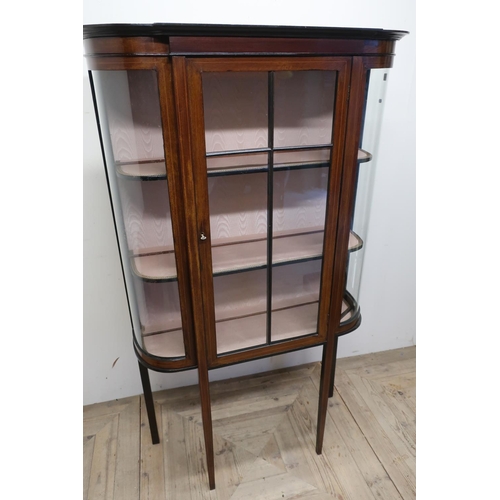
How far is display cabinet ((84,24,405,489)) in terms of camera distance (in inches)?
32.4

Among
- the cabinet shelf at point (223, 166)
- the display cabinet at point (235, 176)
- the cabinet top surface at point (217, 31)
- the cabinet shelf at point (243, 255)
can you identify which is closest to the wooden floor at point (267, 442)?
the display cabinet at point (235, 176)

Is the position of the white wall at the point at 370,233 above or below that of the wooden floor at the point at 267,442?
above

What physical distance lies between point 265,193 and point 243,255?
0.18 m

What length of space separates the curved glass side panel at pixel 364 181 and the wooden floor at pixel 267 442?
0.52 metres

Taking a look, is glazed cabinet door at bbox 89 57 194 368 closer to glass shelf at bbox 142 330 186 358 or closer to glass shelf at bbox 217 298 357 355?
glass shelf at bbox 142 330 186 358

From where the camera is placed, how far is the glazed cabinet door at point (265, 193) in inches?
34.7

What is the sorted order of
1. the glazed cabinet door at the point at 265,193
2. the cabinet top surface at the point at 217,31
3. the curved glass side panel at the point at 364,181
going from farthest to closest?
the curved glass side panel at the point at 364,181 → the glazed cabinet door at the point at 265,193 → the cabinet top surface at the point at 217,31

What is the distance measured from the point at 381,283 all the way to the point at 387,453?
0.68m

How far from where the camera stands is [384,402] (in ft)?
5.19

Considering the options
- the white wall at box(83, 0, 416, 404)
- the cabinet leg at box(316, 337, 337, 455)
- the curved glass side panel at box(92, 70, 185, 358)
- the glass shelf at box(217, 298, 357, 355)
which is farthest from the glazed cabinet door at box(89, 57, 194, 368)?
the cabinet leg at box(316, 337, 337, 455)

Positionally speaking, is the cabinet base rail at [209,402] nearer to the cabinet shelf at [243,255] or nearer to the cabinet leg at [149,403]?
the cabinet leg at [149,403]

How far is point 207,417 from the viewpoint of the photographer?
3.79 feet
